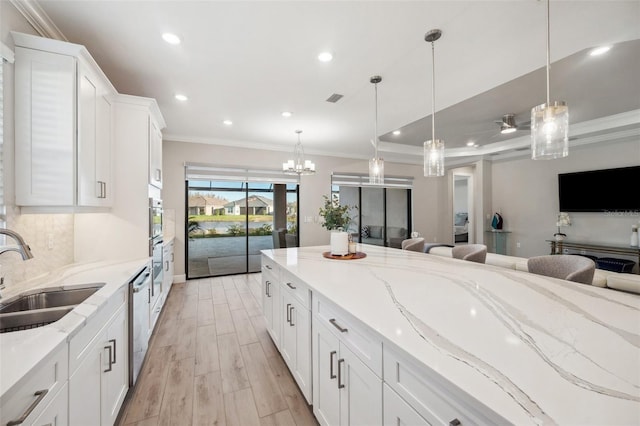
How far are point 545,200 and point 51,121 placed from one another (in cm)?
814

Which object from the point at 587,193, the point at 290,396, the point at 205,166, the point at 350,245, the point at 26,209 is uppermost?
the point at 205,166

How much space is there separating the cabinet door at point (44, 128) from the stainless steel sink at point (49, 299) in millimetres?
599

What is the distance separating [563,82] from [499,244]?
4632 millimetres

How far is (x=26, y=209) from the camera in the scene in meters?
1.75

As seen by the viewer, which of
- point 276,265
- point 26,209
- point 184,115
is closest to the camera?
point 26,209

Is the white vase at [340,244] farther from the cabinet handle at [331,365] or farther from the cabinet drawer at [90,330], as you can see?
the cabinet drawer at [90,330]

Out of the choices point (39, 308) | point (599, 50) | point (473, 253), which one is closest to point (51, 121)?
point (39, 308)

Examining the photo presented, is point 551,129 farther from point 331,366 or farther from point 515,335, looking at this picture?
point 331,366

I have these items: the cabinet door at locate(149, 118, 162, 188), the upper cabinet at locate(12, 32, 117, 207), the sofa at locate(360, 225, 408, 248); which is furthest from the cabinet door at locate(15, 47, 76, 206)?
the sofa at locate(360, 225, 408, 248)

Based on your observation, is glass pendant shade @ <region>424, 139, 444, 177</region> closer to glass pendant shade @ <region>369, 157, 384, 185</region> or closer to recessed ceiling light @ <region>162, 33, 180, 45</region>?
glass pendant shade @ <region>369, 157, 384, 185</region>

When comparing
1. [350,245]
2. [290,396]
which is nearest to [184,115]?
[350,245]

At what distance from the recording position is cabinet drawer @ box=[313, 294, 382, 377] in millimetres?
1049

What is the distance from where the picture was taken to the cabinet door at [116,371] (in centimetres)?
150

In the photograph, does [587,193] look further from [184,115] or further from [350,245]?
[184,115]
